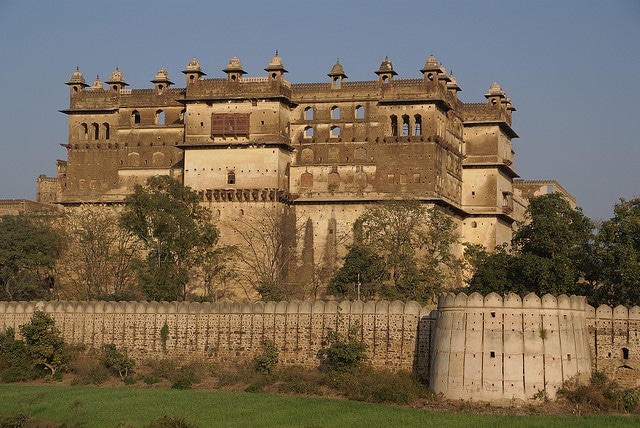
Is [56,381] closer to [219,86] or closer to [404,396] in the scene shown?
[404,396]

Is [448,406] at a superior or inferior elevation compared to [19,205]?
inferior

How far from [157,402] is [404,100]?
101 feet

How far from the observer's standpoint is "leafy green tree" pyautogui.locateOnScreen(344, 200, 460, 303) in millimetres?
63594

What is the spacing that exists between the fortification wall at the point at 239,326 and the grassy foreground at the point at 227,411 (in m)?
3.24

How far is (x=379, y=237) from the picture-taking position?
6638 cm

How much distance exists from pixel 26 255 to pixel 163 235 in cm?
997


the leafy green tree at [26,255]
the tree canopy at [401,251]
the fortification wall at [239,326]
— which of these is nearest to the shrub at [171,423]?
the fortification wall at [239,326]

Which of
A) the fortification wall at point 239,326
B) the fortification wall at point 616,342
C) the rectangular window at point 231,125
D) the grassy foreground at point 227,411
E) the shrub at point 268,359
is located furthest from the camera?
the rectangular window at point 231,125

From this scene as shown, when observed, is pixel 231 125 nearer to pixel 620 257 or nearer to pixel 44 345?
pixel 44 345

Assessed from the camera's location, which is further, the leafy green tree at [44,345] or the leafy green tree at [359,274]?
the leafy green tree at [359,274]

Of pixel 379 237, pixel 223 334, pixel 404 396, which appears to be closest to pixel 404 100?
pixel 379 237

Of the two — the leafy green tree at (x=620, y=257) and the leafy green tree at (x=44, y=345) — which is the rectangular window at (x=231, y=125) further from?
the leafy green tree at (x=620, y=257)

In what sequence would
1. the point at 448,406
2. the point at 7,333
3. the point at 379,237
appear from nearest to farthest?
the point at 448,406 < the point at 7,333 < the point at 379,237

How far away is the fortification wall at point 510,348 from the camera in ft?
133
